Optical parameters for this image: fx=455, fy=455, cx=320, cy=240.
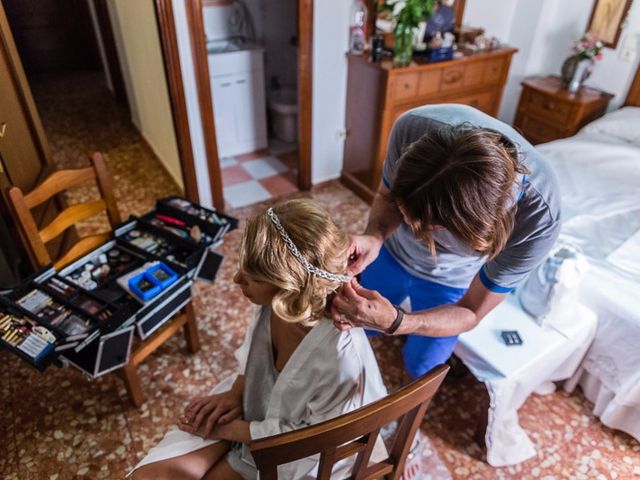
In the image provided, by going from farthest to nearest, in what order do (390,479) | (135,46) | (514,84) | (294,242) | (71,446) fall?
(514,84) < (135,46) < (71,446) < (390,479) < (294,242)

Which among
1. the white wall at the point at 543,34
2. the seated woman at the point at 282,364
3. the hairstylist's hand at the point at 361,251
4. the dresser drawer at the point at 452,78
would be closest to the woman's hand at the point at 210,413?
the seated woman at the point at 282,364

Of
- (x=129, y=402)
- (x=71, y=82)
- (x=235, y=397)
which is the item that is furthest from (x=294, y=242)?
(x=71, y=82)

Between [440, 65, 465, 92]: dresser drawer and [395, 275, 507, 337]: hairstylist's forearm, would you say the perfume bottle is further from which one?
[395, 275, 507, 337]: hairstylist's forearm

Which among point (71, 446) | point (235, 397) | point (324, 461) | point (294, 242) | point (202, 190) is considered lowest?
point (71, 446)

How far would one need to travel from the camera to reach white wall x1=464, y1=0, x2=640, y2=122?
2.92 meters

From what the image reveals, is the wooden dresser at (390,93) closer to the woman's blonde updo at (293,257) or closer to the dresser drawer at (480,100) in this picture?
the dresser drawer at (480,100)

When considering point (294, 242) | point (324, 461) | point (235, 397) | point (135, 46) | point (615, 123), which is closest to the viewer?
point (324, 461)

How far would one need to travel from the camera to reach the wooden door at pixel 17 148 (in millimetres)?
1691

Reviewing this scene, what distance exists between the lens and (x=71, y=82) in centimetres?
490

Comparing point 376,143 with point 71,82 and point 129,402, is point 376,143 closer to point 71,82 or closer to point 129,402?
point 129,402

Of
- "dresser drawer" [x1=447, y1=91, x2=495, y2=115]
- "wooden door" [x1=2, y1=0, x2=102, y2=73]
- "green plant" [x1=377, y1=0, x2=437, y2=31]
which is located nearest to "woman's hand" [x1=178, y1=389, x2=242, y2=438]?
"green plant" [x1=377, y1=0, x2=437, y2=31]

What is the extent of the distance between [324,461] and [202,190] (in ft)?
7.01

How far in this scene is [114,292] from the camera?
1.50m

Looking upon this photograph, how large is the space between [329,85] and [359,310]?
2.13 metres
